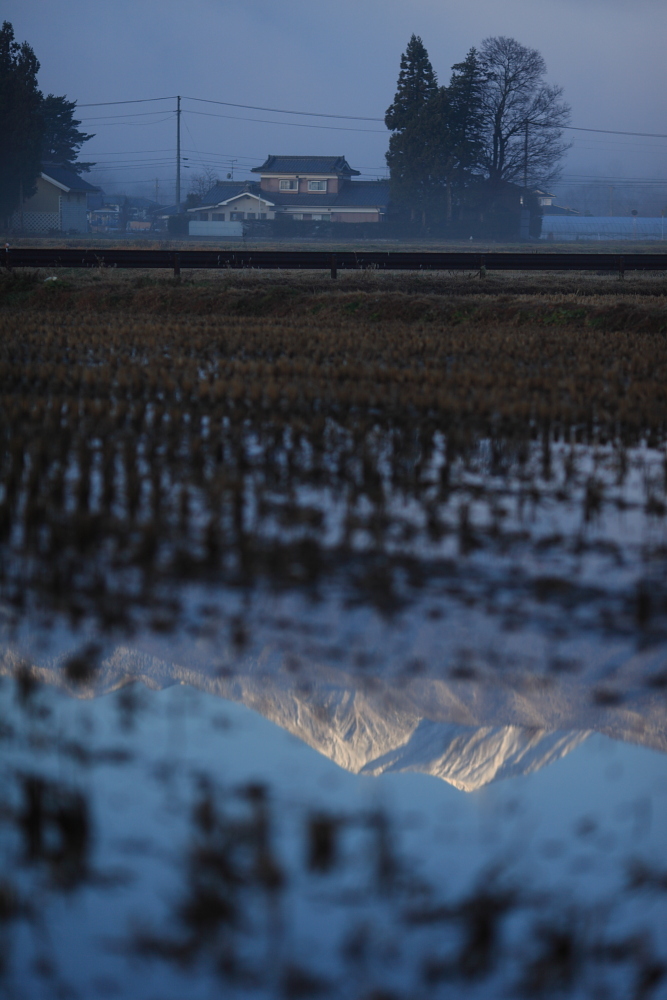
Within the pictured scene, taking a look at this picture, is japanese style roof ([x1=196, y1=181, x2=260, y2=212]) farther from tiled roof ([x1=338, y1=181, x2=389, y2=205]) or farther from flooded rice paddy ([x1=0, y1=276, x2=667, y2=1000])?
flooded rice paddy ([x1=0, y1=276, x2=667, y2=1000])

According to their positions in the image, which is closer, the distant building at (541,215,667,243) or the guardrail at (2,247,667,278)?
the guardrail at (2,247,667,278)

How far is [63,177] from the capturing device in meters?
62.2

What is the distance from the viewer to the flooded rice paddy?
2.23m

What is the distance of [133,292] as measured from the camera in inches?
865

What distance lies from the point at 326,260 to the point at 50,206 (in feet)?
142

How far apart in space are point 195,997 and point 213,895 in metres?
0.30

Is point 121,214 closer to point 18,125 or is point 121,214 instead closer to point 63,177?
point 63,177

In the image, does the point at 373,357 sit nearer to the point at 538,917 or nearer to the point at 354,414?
the point at 354,414

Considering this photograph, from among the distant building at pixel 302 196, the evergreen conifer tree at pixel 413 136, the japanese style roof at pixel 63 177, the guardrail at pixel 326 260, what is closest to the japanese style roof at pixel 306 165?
the distant building at pixel 302 196

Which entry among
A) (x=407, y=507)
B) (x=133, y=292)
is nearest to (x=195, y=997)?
(x=407, y=507)

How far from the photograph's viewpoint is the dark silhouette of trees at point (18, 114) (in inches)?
2173

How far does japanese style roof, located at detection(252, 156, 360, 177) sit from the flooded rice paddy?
65723 mm

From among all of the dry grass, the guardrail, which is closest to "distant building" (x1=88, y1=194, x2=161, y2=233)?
the guardrail

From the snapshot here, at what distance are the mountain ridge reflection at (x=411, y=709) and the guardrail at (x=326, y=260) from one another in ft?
67.4
